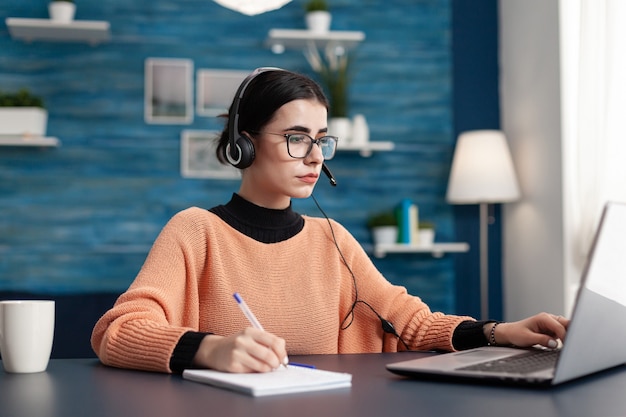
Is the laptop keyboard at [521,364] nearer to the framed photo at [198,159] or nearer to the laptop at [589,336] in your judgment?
the laptop at [589,336]

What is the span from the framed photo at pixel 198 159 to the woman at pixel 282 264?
6.18ft

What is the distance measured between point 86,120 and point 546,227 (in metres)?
2.20

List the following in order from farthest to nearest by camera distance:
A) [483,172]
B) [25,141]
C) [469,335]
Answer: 1. [483,172]
2. [25,141]
3. [469,335]

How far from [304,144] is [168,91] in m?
2.20

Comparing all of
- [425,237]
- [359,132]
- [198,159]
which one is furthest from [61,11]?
[425,237]

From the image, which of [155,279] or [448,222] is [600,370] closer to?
[155,279]

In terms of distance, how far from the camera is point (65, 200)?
12.0 ft

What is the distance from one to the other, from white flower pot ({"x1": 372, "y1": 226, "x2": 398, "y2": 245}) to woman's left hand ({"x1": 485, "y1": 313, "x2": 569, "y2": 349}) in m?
2.26

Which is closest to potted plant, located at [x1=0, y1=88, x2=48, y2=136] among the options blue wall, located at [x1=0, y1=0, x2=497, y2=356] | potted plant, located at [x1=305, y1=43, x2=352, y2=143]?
blue wall, located at [x1=0, y1=0, x2=497, y2=356]

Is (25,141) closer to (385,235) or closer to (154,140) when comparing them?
(154,140)

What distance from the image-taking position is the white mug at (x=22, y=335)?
1.21 metres

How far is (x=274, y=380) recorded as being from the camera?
3.34ft

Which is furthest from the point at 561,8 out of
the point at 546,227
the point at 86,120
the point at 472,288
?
the point at 86,120

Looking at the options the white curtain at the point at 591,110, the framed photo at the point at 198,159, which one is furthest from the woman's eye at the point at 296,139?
the framed photo at the point at 198,159
